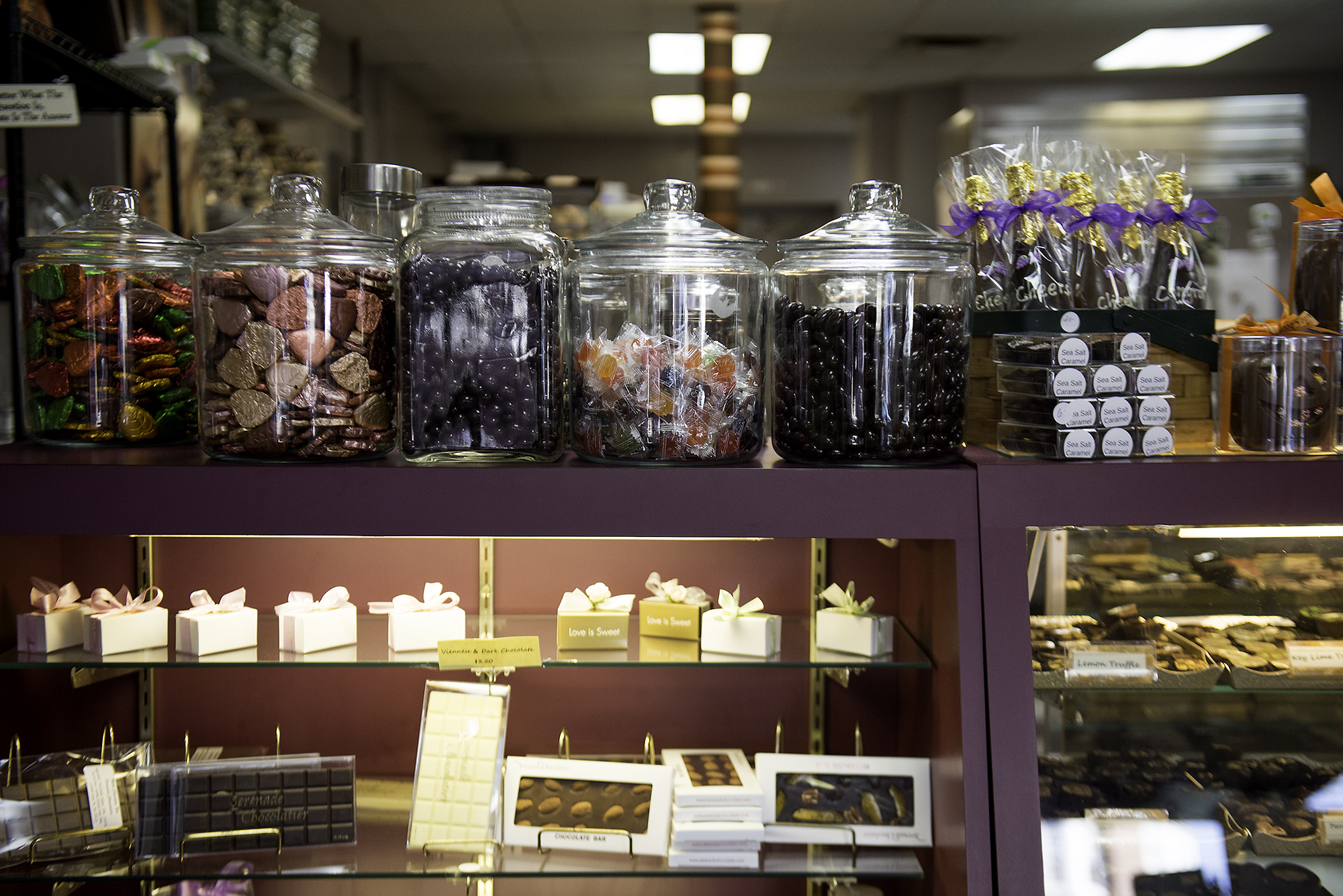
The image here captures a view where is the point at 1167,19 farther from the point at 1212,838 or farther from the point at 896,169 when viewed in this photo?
the point at 1212,838

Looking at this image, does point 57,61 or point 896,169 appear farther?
point 896,169

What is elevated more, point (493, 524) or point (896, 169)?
point (896, 169)

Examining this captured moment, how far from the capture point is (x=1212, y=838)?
121 centimetres

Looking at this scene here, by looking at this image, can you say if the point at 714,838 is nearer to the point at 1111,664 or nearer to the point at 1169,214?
the point at 1111,664

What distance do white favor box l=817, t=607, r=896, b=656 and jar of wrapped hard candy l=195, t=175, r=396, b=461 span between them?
603mm

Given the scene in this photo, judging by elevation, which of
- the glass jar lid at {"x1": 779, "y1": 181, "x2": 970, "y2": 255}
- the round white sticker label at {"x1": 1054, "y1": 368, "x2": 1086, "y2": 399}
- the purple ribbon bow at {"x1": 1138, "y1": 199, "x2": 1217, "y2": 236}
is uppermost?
the purple ribbon bow at {"x1": 1138, "y1": 199, "x2": 1217, "y2": 236}

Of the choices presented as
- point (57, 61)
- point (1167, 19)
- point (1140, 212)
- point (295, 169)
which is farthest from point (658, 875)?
point (1167, 19)

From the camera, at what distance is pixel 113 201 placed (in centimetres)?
125

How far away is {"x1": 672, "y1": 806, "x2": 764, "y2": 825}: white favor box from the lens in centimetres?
122

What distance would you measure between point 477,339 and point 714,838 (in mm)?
659

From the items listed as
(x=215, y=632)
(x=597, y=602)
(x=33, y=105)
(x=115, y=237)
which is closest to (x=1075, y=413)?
(x=597, y=602)

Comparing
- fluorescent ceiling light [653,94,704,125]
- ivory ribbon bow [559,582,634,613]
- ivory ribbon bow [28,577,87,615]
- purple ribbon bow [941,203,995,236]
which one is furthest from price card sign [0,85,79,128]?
fluorescent ceiling light [653,94,704,125]

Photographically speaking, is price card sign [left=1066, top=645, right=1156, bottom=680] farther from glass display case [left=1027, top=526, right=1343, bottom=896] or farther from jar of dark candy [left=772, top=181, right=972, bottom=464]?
jar of dark candy [left=772, top=181, right=972, bottom=464]

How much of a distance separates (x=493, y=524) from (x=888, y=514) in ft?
1.40
